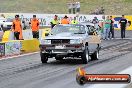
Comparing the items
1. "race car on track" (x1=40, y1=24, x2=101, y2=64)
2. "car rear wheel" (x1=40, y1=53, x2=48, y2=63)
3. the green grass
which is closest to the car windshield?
"race car on track" (x1=40, y1=24, x2=101, y2=64)

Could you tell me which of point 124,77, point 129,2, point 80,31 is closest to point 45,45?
point 80,31

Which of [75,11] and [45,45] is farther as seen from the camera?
[75,11]

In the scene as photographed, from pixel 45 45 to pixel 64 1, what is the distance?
191 feet

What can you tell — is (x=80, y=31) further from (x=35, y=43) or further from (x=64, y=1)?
(x=64, y=1)

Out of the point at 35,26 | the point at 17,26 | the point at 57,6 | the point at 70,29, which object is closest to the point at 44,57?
the point at 70,29

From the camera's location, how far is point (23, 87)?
932cm

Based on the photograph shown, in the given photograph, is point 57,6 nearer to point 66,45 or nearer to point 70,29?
point 70,29

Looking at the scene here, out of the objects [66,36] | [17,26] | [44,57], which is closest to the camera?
[66,36]

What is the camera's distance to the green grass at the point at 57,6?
221 ft

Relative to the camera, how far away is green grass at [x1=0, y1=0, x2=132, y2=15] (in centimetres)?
6725

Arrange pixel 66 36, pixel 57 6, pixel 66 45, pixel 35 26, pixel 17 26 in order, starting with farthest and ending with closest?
pixel 57 6 → pixel 35 26 → pixel 17 26 → pixel 66 36 → pixel 66 45

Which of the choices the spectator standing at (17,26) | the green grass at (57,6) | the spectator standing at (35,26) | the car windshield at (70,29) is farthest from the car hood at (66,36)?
the green grass at (57,6)

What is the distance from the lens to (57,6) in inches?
2761

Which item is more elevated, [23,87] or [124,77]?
[124,77]
